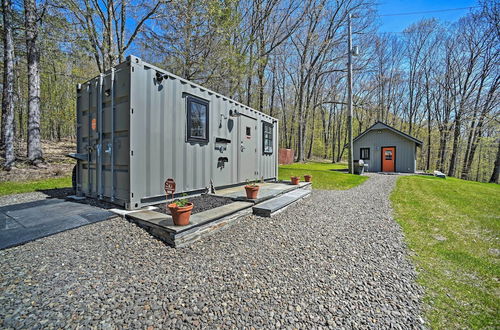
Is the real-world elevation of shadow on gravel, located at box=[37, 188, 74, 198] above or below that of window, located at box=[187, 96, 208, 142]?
below

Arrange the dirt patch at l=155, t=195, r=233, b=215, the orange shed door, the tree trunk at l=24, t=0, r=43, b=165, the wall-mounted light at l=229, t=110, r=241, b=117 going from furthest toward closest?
the orange shed door → the tree trunk at l=24, t=0, r=43, b=165 → the wall-mounted light at l=229, t=110, r=241, b=117 → the dirt patch at l=155, t=195, r=233, b=215

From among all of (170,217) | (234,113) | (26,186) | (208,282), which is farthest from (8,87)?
(208,282)

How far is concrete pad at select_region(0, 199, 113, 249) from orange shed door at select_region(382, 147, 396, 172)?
1866 centimetres

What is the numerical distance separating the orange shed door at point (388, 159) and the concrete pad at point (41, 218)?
18665 mm

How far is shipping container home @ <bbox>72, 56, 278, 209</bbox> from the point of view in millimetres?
3654

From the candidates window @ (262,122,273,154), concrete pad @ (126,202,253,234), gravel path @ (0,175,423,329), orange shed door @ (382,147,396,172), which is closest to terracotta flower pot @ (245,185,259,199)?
concrete pad @ (126,202,253,234)

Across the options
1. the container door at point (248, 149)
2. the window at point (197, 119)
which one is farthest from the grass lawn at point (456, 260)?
the window at point (197, 119)

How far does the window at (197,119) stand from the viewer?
461 cm

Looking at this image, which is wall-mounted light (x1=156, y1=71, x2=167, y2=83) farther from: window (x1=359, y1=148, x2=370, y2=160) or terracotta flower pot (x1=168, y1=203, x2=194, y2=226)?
window (x1=359, y1=148, x2=370, y2=160)

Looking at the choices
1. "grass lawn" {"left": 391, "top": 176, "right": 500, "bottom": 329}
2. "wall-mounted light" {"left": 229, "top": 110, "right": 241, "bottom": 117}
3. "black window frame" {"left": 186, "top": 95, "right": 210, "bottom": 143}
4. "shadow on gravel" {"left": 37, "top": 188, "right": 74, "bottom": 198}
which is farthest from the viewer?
"wall-mounted light" {"left": 229, "top": 110, "right": 241, "bottom": 117}

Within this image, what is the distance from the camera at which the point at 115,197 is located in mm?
3924

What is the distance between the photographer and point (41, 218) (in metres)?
3.24

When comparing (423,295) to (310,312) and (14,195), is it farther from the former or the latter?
(14,195)

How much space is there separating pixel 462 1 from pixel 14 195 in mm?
18872
